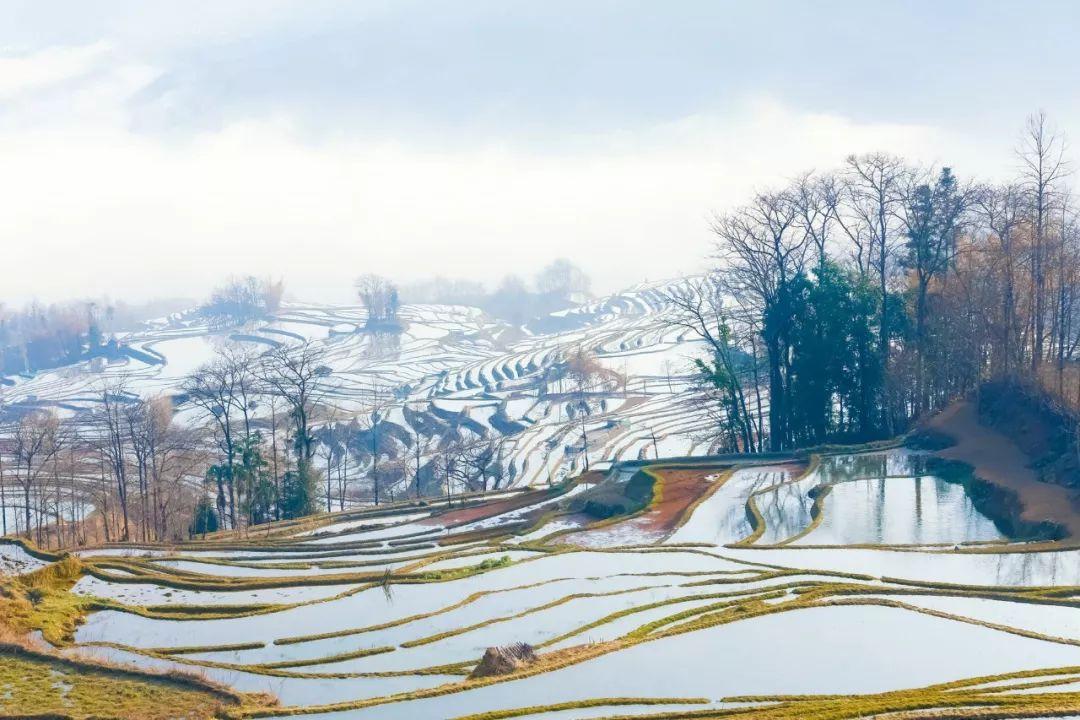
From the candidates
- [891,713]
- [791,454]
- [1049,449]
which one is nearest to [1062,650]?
[891,713]

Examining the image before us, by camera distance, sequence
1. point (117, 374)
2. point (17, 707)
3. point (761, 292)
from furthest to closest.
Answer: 1. point (117, 374)
2. point (761, 292)
3. point (17, 707)

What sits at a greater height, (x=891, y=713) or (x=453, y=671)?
(x=891, y=713)

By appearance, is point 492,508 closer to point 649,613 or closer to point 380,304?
point 649,613

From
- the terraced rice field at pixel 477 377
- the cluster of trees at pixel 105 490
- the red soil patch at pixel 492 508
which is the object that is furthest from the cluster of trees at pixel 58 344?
the red soil patch at pixel 492 508

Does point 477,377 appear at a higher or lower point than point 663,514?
higher

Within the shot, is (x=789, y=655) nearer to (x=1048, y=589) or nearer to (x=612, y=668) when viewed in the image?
(x=612, y=668)

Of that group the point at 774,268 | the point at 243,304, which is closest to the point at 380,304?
the point at 243,304

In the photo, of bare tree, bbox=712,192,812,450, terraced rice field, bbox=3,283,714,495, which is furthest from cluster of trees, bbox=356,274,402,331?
bare tree, bbox=712,192,812,450
